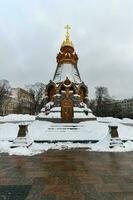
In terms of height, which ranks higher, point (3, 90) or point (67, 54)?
point (67, 54)

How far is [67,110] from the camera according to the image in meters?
23.6

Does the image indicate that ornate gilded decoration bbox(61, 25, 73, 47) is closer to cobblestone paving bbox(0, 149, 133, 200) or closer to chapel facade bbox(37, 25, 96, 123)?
chapel facade bbox(37, 25, 96, 123)

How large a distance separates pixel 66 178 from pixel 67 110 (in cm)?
1751

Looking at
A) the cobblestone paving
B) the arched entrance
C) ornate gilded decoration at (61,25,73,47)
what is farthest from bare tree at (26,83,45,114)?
the cobblestone paving

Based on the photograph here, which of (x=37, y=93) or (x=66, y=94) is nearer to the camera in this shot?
(x=66, y=94)

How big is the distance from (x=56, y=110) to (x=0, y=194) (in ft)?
63.7

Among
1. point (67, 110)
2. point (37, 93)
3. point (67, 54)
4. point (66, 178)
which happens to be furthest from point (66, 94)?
point (37, 93)

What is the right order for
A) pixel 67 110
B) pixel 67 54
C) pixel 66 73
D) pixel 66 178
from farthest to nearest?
pixel 67 54 < pixel 66 73 < pixel 67 110 < pixel 66 178

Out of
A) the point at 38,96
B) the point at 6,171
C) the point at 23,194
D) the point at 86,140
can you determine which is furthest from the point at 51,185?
the point at 38,96

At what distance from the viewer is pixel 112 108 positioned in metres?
74.2

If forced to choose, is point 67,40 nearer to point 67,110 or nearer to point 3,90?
point 67,110

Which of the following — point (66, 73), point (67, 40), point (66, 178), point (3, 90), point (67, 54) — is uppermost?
point (67, 40)

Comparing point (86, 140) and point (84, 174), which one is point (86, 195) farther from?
point (86, 140)

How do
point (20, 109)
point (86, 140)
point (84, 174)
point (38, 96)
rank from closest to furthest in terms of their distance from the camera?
point (84, 174)
point (86, 140)
point (38, 96)
point (20, 109)
